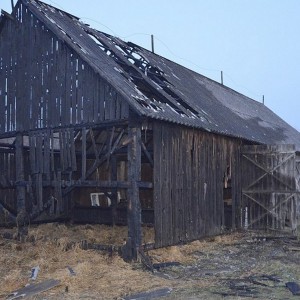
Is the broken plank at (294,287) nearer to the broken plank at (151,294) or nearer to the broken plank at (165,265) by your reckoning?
Answer: the broken plank at (151,294)

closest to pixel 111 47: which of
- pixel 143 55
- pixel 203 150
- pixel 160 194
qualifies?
pixel 143 55

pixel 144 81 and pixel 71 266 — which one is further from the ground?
pixel 144 81

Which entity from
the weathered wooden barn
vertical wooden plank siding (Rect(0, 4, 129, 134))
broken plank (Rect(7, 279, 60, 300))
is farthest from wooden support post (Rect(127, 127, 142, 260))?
broken plank (Rect(7, 279, 60, 300))

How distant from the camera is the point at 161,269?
11172 mm

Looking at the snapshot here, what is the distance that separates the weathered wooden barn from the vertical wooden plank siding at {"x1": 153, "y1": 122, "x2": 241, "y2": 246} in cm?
3

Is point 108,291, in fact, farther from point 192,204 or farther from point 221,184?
point 221,184

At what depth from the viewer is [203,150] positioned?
15195 millimetres

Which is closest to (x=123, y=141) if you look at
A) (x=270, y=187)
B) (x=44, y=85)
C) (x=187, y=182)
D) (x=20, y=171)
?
(x=187, y=182)

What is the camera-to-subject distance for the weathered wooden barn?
41.5 ft

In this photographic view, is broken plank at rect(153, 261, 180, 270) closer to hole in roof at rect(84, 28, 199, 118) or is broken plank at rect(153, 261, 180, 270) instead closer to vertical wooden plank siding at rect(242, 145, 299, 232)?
hole in roof at rect(84, 28, 199, 118)

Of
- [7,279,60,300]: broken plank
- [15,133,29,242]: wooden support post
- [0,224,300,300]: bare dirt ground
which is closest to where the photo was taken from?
[7,279,60,300]: broken plank

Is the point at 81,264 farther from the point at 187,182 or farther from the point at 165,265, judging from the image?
the point at 187,182

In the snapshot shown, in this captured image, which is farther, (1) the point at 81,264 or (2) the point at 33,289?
(1) the point at 81,264

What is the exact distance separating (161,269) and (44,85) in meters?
6.84
